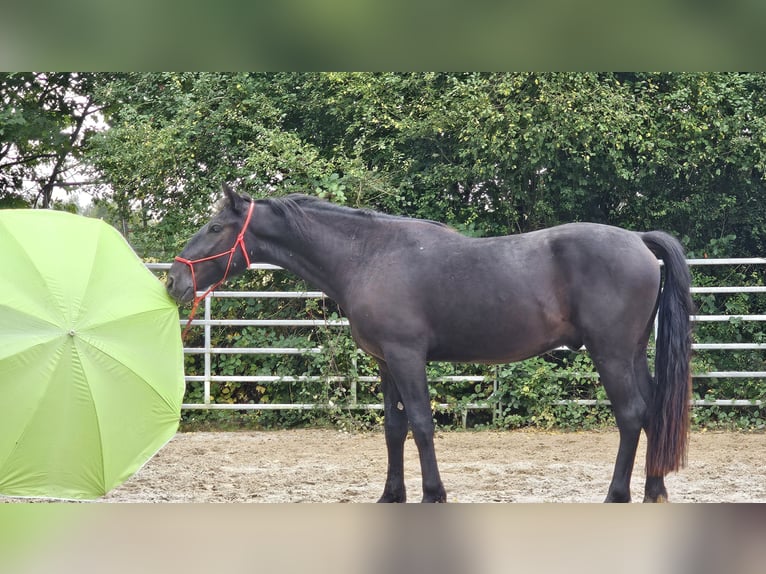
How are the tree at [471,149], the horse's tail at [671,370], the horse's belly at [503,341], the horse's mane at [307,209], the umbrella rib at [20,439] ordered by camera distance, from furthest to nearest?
1. the tree at [471,149]
2. the horse's mane at [307,209]
3. the horse's belly at [503,341]
4. the horse's tail at [671,370]
5. the umbrella rib at [20,439]

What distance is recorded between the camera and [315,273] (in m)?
4.74

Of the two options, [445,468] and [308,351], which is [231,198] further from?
[308,351]

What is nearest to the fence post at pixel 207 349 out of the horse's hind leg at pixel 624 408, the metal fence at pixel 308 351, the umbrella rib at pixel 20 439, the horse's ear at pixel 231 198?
the metal fence at pixel 308 351

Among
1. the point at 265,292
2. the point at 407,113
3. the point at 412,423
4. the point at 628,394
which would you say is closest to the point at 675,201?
the point at 407,113

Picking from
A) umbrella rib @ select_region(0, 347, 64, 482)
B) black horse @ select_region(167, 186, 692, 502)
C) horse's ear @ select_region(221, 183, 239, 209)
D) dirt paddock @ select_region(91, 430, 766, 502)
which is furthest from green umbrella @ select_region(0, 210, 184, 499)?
dirt paddock @ select_region(91, 430, 766, 502)

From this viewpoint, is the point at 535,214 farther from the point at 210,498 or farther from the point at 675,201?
the point at 210,498

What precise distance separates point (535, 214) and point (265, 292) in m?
3.14

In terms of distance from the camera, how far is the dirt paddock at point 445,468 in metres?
A: 5.19

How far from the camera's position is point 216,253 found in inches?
183

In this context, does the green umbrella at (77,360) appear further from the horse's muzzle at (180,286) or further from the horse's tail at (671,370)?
the horse's tail at (671,370)

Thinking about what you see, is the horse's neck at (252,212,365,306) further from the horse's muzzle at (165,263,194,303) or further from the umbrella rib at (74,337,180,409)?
the umbrella rib at (74,337,180,409)

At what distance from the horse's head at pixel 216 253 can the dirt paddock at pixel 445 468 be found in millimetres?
1470

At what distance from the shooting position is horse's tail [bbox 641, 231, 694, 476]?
4.25m

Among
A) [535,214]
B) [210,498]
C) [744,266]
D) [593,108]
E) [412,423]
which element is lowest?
[210,498]
